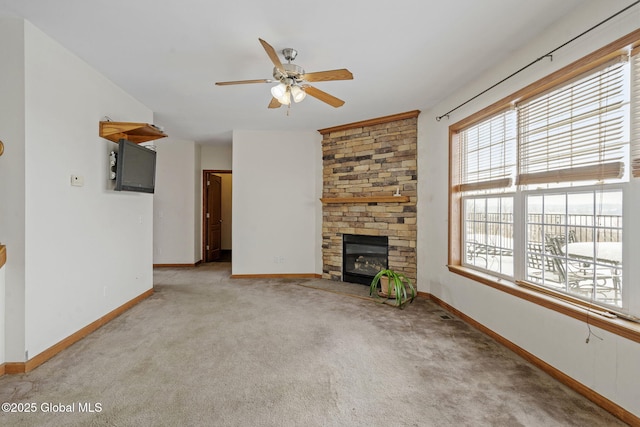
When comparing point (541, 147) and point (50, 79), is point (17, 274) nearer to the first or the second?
point (50, 79)

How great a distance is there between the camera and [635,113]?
1.74 metres

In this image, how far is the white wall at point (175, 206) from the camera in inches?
240

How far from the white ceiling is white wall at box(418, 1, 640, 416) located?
5.7 inches

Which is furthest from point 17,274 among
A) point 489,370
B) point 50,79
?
point 489,370

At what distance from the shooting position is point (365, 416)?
174cm

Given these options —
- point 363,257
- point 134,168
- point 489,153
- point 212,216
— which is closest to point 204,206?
point 212,216

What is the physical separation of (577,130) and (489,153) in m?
0.95

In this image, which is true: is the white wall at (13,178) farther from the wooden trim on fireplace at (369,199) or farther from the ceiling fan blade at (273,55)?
the wooden trim on fireplace at (369,199)

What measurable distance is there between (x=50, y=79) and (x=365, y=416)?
3.41 meters

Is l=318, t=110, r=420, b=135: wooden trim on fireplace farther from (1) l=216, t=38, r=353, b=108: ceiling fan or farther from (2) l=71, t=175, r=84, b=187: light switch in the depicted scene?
(2) l=71, t=175, r=84, b=187: light switch

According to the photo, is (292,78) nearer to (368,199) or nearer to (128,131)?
(128,131)

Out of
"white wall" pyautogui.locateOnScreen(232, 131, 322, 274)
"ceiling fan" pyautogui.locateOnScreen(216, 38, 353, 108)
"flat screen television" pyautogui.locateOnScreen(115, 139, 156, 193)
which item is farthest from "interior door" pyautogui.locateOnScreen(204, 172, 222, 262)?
"ceiling fan" pyautogui.locateOnScreen(216, 38, 353, 108)

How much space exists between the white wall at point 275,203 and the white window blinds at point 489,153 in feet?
8.23

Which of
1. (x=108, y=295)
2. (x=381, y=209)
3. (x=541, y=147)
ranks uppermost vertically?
(x=541, y=147)
